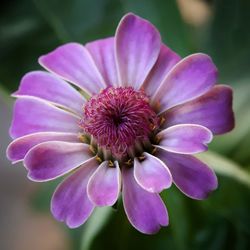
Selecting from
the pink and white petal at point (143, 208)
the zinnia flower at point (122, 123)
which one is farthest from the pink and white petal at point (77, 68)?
the pink and white petal at point (143, 208)

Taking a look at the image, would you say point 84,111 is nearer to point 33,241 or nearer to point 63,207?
point 63,207

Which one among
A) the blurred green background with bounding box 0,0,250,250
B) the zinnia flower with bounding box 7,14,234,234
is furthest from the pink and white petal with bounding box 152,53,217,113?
the blurred green background with bounding box 0,0,250,250

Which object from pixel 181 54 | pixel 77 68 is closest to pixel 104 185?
pixel 77 68

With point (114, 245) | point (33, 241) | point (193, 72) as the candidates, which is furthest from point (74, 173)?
point (33, 241)

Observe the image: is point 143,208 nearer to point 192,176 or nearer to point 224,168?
point 192,176

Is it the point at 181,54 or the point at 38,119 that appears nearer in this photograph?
the point at 38,119

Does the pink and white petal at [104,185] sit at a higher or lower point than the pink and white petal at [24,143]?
lower

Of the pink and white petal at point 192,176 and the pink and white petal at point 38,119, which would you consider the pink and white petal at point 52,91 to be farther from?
the pink and white petal at point 192,176
